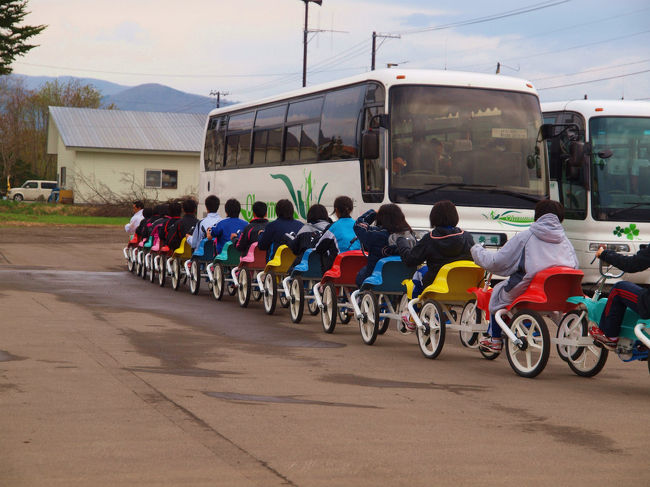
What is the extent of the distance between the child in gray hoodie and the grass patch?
38.0 m

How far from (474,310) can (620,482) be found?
5.22 metres

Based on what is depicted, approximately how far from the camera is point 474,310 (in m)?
10.9

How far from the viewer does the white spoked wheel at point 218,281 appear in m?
17.4

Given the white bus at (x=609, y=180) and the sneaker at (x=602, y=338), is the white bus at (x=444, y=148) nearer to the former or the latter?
the white bus at (x=609, y=180)

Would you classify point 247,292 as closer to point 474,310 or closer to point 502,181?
point 502,181

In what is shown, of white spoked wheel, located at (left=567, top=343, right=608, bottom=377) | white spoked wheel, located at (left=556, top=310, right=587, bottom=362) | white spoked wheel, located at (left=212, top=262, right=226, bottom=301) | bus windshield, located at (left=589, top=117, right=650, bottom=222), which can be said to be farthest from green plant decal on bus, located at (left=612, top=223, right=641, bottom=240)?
white spoked wheel, located at (left=556, top=310, right=587, bottom=362)

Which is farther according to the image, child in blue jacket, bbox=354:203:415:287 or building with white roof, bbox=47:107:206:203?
building with white roof, bbox=47:107:206:203

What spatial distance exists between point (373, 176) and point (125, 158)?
162 feet

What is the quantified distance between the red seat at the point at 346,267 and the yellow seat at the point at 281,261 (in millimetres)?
Answer: 1964

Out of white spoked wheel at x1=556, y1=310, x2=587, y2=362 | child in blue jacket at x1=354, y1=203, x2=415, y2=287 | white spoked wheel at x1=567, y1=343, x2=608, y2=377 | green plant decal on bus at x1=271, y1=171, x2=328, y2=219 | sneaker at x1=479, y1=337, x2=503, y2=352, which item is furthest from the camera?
green plant decal on bus at x1=271, y1=171, x2=328, y2=219

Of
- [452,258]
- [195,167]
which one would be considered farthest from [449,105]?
[195,167]

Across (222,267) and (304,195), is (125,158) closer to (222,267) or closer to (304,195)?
(304,195)

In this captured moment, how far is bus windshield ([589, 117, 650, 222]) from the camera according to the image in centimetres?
1841

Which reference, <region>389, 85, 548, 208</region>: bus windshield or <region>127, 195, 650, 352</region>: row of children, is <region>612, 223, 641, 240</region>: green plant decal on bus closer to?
<region>389, 85, 548, 208</region>: bus windshield
